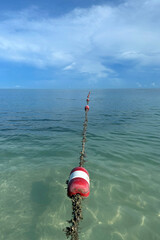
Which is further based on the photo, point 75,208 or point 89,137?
point 89,137

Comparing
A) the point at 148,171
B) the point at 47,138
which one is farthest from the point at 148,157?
the point at 47,138

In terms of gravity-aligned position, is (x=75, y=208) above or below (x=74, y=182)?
below

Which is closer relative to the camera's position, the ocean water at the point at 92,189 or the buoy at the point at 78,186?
the buoy at the point at 78,186

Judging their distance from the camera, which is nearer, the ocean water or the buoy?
the buoy

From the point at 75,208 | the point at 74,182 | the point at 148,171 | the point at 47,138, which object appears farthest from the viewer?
the point at 47,138

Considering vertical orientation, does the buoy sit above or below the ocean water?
above

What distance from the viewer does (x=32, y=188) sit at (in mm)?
8164

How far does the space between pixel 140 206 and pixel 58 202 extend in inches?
150

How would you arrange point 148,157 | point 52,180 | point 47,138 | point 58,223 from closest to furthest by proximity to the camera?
point 58,223 → point 52,180 → point 148,157 → point 47,138

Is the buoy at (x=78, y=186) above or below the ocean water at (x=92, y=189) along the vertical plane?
above

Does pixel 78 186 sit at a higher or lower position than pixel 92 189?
higher

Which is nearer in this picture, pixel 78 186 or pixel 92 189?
pixel 78 186

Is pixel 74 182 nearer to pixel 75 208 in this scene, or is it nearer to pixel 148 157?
pixel 75 208

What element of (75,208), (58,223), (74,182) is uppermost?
(74,182)
